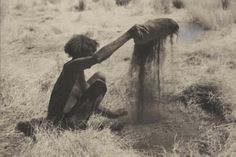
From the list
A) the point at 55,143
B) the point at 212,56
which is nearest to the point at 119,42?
the point at 55,143

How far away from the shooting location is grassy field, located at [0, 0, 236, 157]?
489 cm

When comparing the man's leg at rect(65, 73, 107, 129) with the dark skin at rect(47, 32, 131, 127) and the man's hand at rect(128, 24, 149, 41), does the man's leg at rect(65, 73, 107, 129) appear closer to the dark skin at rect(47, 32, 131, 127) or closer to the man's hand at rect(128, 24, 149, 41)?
the dark skin at rect(47, 32, 131, 127)

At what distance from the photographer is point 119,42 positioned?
4.81 meters

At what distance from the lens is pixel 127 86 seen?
20.2 feet

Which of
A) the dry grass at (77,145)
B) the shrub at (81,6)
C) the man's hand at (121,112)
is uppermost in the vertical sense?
the dry grass at (77,145)

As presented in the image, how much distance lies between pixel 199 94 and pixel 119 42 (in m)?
1.85

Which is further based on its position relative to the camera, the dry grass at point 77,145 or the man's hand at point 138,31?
the man's hand at point 138,31

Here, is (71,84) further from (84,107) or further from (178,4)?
(178,4)

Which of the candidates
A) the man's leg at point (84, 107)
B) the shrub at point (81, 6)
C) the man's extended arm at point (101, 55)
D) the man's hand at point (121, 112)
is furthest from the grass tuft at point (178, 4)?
the man's extended arm at point (101, 55)

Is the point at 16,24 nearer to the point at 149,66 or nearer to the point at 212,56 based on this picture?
the point at 212,56

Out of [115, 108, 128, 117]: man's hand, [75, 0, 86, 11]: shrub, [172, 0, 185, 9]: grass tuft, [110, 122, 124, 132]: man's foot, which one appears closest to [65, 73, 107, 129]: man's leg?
[110, 122, 124, 132]: man's foot

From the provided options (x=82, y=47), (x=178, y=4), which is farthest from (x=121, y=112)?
(x=178, y=4)

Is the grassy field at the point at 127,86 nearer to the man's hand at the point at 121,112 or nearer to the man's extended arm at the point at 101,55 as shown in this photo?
the man's hand at the point at 121,112

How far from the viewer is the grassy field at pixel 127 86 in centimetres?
489
